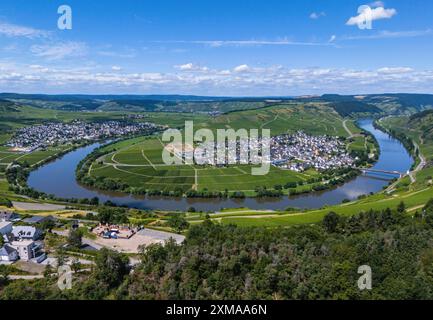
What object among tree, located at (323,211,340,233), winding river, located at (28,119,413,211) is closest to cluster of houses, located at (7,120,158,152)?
winding river, located at (28,119,413,211)

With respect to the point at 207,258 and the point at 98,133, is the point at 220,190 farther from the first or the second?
the point at 98,133

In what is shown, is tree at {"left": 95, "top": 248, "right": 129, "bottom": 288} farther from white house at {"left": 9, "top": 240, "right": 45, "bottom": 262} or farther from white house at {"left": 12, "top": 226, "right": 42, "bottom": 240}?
white house at {"left": 12, "top": 226, "right": 42, "bottom": 240}

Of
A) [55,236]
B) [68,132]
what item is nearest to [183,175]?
[55,236]

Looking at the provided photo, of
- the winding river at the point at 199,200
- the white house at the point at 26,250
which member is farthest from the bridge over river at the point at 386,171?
the white house at the point at 26,250

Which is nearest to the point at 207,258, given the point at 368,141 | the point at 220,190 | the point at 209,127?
the point at 220,190

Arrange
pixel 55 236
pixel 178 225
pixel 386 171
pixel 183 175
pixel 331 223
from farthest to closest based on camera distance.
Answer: pixel 386 171 < pixel 183 175 < pixel 178 225 < pixel 55 236 < pixel 331 223

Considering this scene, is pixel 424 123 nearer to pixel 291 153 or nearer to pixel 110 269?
pixel 291 153
